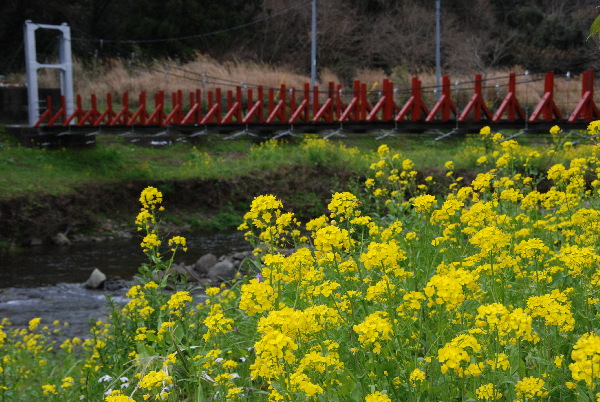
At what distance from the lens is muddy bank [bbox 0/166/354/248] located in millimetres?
10938

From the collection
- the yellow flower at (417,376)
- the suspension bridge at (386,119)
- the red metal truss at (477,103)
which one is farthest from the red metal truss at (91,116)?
the yellow flower at (417,376)

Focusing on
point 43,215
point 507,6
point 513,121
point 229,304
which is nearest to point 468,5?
point 507,6

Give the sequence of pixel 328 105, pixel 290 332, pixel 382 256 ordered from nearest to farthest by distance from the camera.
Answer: pixel 290 332
pixel 382 256
pixel 328 105

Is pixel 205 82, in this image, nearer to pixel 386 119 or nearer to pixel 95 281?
pixel 386 119

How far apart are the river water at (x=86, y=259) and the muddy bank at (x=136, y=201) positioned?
0.51m

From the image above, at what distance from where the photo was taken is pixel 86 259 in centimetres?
1007

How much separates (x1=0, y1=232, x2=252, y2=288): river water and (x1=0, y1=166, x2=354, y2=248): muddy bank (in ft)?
1.68

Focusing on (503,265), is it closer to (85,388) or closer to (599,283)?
(599,283)

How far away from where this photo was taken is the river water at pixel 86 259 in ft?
29.4

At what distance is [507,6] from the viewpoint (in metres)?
31.2

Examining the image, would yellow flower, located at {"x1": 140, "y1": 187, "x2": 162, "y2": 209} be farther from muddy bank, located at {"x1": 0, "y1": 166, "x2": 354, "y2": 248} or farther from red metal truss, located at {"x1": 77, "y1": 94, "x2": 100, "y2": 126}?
red metal truss, located at {"x1": 77, "y1": 94, "x2": 100, "y2": 126}

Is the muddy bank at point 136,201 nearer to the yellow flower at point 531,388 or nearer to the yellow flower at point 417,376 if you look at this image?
the yellow flower at point 417,376

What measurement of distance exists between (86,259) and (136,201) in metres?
2.81

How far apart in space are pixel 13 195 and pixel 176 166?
4038mm
